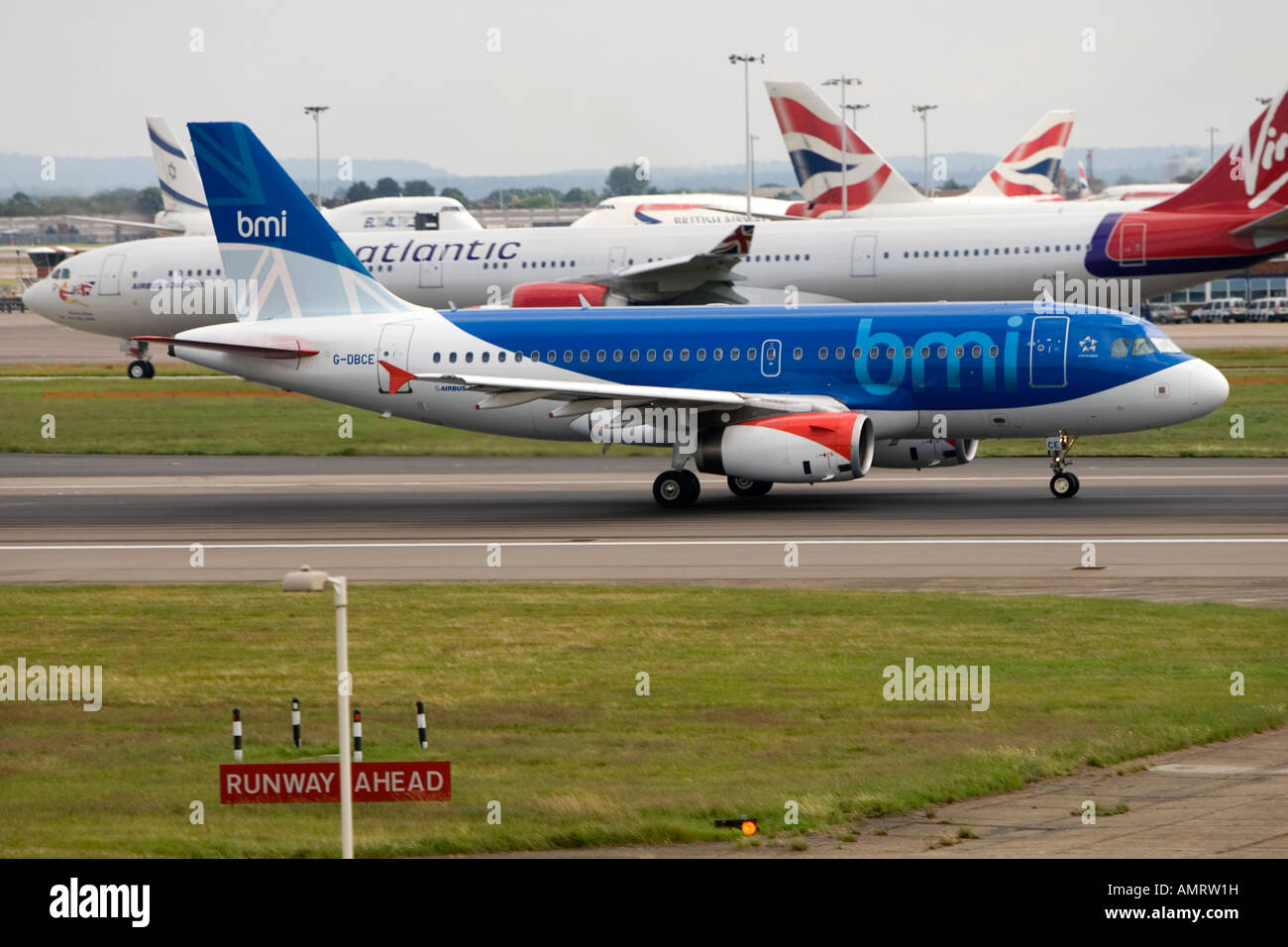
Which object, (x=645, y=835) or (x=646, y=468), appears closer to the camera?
(x=645, y=835)

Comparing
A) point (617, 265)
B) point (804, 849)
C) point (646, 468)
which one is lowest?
point (804, 849)

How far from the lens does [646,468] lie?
43531 millimetres

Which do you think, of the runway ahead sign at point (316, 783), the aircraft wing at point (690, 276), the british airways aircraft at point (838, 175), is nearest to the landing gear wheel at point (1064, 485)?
the aircraft wing at point (690, 276)

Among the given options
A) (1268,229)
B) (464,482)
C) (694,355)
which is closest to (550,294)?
(464,482)

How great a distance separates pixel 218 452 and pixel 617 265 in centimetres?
1821

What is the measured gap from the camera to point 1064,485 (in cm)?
3584

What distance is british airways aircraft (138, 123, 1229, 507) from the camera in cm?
3422

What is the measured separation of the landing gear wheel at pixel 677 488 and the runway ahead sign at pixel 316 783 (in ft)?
71.7

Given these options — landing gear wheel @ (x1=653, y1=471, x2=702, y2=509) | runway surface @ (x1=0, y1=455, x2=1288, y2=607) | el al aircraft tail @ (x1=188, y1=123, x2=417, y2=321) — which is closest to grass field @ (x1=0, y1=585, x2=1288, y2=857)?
runway surface @ (x1=0, y1=455, x2=1288, y2=607)

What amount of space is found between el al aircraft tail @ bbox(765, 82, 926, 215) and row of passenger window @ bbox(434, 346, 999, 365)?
1774 inches

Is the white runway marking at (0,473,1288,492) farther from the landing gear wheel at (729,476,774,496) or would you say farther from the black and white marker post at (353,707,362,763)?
the black and white marker post at (353,707,362,763)

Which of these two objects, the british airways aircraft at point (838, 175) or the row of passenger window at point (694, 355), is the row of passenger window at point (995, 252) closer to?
the british airways aircraft at point (838, 175)
